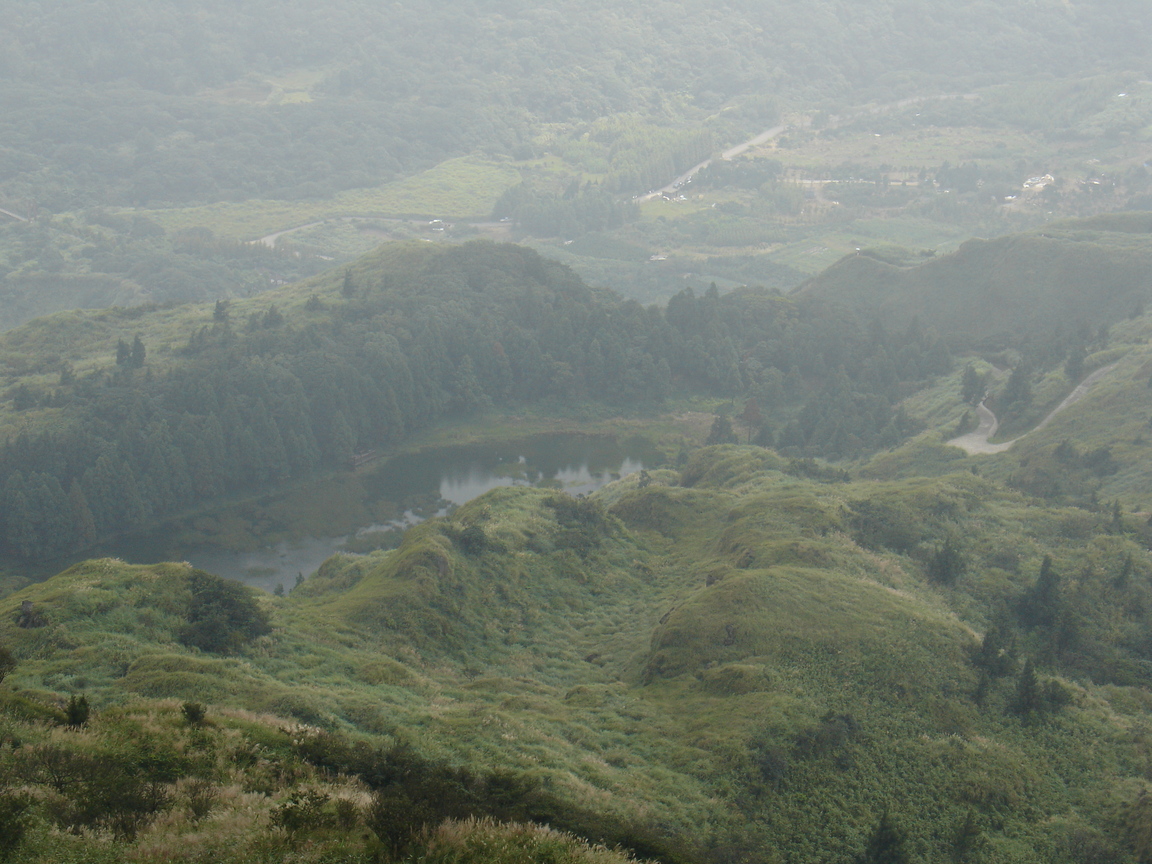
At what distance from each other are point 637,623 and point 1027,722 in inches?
618

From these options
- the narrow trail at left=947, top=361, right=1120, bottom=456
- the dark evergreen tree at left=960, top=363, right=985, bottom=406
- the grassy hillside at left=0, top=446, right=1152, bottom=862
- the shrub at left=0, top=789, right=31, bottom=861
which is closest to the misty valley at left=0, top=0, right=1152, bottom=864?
the shrub at left=0, top=789, right=31, bottom=861

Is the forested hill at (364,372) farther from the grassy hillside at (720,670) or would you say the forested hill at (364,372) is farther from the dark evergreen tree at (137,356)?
the grassy hillside at (720,670)

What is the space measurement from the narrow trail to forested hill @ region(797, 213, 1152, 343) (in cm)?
1633

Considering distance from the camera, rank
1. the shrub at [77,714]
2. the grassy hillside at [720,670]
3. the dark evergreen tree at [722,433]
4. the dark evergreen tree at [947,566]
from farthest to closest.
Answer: the dark evergreen tree at [722,433] → the dark evergreen tree at [947,566] → the grassy hillside at [720,670] → the shrub at [77,714]

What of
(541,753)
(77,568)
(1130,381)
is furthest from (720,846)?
(1130,381)

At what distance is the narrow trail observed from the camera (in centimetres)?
6950

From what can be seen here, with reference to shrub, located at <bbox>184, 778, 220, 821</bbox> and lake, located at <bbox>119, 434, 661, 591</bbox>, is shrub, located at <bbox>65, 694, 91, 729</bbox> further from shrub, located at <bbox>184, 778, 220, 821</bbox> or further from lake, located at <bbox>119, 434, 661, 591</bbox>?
lake, located at <bbox>119, 434, 661, 591</bbox>

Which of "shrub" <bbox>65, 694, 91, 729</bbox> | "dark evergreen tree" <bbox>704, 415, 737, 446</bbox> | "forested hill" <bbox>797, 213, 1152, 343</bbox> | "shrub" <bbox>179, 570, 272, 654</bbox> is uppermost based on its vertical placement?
"forested hill" <bbox>797, 213, 1152, 343</bbox>

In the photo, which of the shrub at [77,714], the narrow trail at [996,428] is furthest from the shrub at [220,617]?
the narrow trail at [996,428]

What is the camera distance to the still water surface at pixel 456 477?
235 feet

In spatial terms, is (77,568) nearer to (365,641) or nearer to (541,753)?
(365,641)

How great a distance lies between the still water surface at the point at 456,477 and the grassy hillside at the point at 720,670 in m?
25.7

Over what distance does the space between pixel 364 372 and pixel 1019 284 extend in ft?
212

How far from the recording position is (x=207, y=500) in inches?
3014
